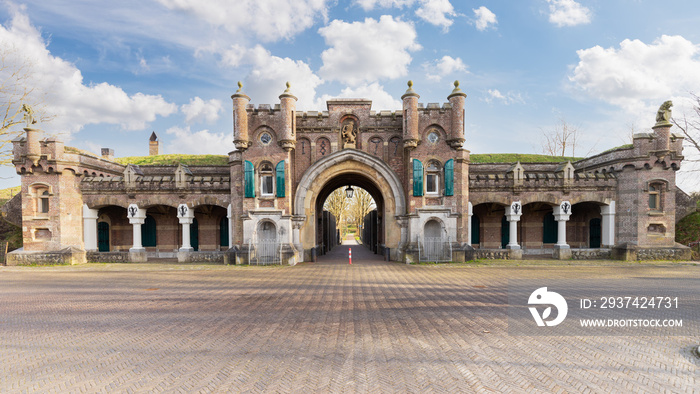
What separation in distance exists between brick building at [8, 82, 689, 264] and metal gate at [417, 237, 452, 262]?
6cm

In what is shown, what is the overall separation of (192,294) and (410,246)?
12528 mm

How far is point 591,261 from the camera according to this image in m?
20.0

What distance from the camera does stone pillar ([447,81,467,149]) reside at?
64.5ft

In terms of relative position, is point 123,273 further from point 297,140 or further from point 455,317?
point 455,317

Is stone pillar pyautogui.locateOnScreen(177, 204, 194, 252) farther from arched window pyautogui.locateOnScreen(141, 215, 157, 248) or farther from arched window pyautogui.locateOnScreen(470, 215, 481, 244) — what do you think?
arched window pyautogui.locateOnScreen(470, 215, 481, 244)

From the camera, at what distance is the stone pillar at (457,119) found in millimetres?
19672

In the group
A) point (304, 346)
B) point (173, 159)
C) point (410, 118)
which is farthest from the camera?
point (173, 159)

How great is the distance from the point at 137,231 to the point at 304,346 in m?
20.1

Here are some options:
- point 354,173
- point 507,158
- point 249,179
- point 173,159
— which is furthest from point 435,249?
point 173,159

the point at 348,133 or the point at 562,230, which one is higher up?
the point at 348,133

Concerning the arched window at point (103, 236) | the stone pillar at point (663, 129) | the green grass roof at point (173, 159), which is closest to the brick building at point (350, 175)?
the stone pillar at point (663, 129)

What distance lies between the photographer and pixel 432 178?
20.4m

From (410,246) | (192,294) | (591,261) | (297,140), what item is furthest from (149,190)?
(591,261)

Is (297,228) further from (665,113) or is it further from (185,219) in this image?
(665,113)
